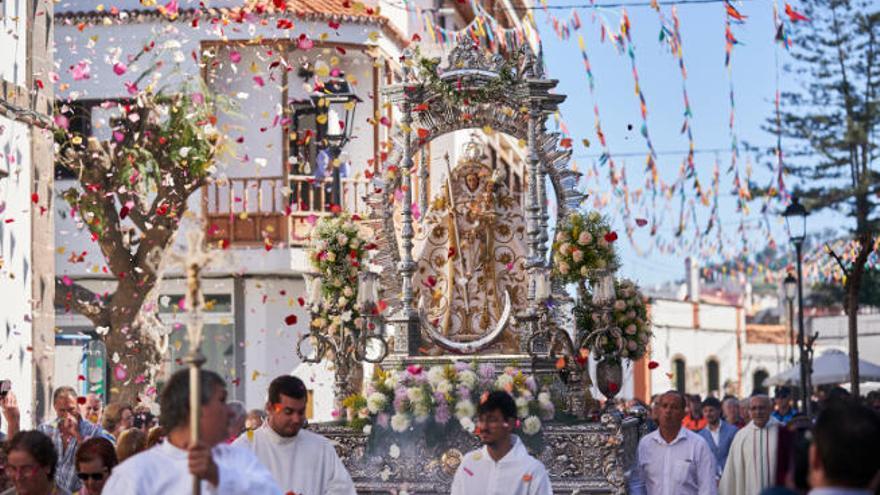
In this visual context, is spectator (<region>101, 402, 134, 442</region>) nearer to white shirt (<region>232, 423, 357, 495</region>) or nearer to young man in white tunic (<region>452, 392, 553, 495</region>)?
white shirt (<region>232, 423, 357, 495</region>)

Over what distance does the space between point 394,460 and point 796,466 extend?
35.5ft

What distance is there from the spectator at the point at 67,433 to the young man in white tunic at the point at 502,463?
3.41 m

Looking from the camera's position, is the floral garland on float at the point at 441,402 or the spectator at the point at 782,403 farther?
the spectator at the point at 782,403

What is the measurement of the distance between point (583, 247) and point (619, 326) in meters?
0.87

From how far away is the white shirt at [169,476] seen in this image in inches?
279

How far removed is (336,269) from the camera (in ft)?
60.3

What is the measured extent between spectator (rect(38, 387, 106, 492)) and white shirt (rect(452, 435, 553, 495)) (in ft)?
10.8

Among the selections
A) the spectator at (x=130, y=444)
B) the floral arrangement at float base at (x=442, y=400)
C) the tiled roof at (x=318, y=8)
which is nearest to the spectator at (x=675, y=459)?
the floral arrangement at float base at (x=442, y=400)

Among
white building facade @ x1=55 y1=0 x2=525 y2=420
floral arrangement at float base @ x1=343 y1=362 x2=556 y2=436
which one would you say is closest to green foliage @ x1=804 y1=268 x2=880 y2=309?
white building facade @ x1=55 y1=0 x2=525 y2=420

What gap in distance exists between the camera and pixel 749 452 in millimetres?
14281

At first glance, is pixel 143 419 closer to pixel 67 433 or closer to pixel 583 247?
pixel 583 247

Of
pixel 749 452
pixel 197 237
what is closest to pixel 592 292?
pixel 749 452

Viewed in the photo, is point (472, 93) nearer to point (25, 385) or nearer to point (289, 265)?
point (25, 385)

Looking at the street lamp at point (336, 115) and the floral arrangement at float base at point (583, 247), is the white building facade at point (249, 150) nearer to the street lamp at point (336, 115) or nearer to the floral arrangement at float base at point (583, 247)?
the street lamp at point (336, 115)
